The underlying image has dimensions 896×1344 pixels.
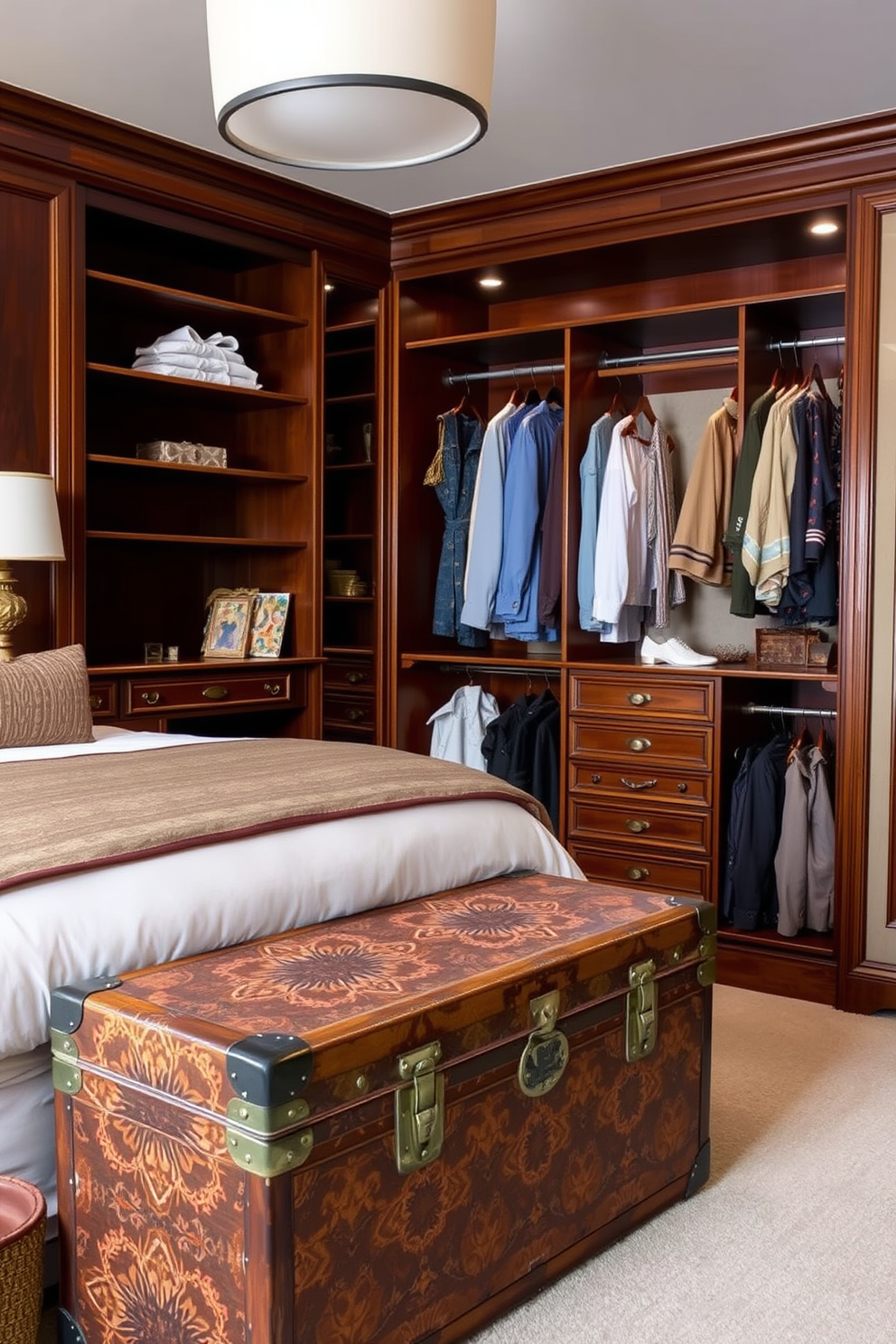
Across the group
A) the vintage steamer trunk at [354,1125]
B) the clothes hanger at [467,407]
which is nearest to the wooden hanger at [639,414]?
the clothes hanger at [467,407]

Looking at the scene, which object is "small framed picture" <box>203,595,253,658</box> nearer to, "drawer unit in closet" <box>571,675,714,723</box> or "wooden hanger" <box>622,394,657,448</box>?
"drawer unit in closet" <box>571,675,714,723</box>

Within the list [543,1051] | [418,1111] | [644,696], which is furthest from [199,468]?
[418,1111]

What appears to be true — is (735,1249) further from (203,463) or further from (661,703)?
(203,463)

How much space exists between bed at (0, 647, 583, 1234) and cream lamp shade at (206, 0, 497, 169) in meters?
1.33

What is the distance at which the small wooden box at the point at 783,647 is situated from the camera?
13.3 feet

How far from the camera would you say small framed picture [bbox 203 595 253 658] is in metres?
4.55

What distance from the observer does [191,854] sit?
2.10 meters

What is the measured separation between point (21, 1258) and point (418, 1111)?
560mm

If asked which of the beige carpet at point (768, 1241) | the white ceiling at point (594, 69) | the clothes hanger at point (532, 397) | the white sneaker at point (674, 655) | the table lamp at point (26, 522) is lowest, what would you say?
the beige carpet at point (768, 1241)

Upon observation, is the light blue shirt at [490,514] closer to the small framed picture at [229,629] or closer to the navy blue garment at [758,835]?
the small framed picture at [229,629]

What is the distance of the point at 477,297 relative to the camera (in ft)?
16.8

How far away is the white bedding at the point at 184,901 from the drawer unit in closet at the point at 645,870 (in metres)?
1.67

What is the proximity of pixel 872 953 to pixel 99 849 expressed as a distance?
2613 mm

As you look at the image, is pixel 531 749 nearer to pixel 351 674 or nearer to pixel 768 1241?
pixel 351 674
